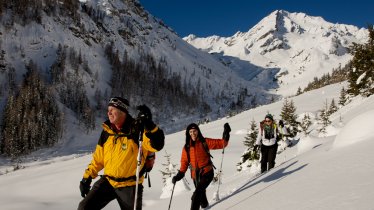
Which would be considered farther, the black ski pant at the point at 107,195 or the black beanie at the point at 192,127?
the black beanie at the point at 192,127

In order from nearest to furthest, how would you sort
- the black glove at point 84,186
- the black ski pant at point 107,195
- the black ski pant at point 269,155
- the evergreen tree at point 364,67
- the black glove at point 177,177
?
the black ski pant at point 107,195
the black glove at point 84,186
the black glove at point 177,177
the black ski pant at point 269,155
the evergreen tree at point 364,67

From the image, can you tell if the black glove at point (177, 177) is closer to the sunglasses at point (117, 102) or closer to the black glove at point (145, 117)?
the sunglasses at point (117, 102)

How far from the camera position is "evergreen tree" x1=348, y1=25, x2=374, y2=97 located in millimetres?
27234

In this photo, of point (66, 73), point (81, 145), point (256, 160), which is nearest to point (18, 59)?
point (66, 73)

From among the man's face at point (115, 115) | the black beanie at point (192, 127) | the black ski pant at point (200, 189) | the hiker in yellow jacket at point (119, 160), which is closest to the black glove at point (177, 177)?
the black ski pant at point (200, 189)

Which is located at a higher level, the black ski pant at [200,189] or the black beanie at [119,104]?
the black beanie at [119,104]

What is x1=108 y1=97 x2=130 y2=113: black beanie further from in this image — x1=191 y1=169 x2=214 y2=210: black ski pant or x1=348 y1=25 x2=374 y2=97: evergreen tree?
x1=348 y1=25 x2=374 y2=97: evergreen tree

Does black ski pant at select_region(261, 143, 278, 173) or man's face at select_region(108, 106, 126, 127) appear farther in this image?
black ski pant at select_region(261, 143, 278, 173)

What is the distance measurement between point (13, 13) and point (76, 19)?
39165 mm

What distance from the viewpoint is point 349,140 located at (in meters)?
7.89

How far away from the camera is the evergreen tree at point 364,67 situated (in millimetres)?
27234

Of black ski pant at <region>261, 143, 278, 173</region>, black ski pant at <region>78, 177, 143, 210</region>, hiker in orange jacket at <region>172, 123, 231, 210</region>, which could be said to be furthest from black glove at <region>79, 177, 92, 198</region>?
black ski pant at <region>261, 143, 278, 173</region>

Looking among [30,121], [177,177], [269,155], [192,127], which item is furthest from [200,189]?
[30,121]

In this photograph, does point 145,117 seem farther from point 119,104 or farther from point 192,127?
point 192,127
